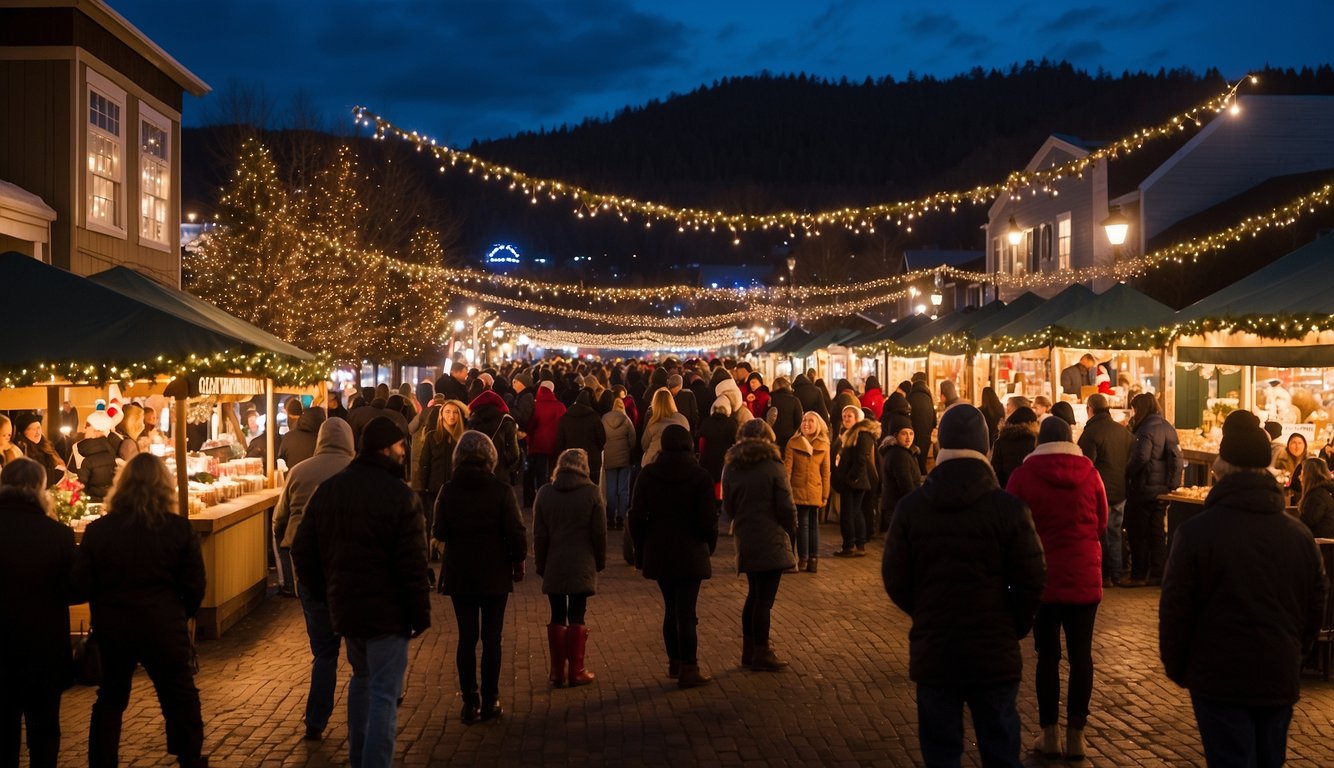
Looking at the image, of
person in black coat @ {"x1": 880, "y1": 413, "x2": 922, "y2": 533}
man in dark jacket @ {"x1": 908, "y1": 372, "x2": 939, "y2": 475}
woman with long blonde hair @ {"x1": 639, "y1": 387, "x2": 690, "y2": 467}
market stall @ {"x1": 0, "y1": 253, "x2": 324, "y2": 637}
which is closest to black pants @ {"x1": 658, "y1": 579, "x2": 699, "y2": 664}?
market stall @ {"x1": 0, "y1": 253, "x2": 324, "y2": 637}

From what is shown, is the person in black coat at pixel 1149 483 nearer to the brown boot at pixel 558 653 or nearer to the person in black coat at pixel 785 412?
the person in black coat at pixel 785 412

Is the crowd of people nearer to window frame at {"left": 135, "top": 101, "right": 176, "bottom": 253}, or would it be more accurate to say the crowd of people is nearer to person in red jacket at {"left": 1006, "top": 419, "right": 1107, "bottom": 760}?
person in red jacket at {"left": 1006, "top": 419, "right": 1107, "bottom": 760}

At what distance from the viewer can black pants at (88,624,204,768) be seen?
19.0 ft

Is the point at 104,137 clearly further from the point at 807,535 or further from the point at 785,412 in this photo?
the point at 807,535

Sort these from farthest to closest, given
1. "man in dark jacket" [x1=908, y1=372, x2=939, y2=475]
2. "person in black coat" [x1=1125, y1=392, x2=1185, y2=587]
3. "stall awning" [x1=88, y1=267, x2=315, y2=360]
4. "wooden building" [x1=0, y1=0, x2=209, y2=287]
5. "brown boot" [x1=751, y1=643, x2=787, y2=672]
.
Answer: "man in dark jacket" [x1=908, y1=372, x2=939, y2=475]
"wooden building" [x1=0, y1=0, x2=209, y2=287]
"person in black coat" [x1=1125, y1=392, x2=1185, y2=587]
"stall awning" [x1=88, y1=267, x2=315, y2=360]
"brown boot" [x1=751, y1=643, x2=787, y2=672]

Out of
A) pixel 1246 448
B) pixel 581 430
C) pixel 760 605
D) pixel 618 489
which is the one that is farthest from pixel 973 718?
pixel 618 489

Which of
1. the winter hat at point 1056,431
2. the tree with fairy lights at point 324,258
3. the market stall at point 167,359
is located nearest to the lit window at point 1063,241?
the tree with fairy lights at point 324,258

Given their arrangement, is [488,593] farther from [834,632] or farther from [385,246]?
[385,246]

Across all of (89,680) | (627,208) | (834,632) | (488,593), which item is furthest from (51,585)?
(627,208)

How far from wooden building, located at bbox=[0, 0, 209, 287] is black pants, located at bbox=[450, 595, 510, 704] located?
993 centimetres

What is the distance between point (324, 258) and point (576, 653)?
2520cm

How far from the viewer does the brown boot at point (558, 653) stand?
798cm

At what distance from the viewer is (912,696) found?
7.77 meters

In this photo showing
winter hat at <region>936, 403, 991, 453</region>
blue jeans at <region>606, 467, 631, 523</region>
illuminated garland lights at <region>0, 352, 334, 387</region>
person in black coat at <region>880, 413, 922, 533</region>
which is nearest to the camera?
winter hat at <region>936, 403, 991, 453</region>
